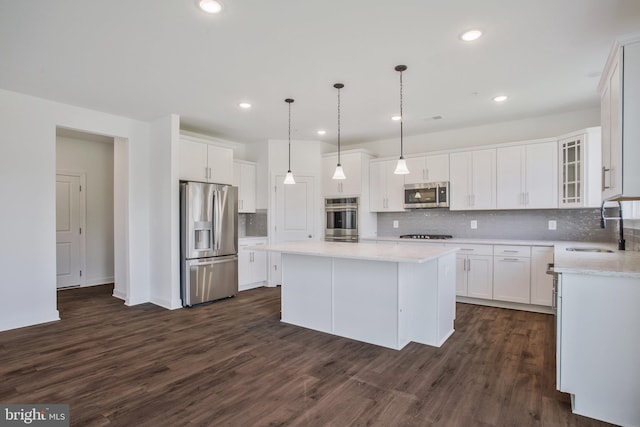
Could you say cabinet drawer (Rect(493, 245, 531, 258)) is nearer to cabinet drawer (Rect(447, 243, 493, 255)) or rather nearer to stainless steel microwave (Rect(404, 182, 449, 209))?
cabinet drawer (Rect(447, 243, 493, 255))

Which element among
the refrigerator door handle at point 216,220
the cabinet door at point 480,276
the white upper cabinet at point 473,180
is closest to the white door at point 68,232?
the refrigerator door handle at point 216,220

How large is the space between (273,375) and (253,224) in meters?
3.76

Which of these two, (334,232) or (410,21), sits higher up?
(410,21)

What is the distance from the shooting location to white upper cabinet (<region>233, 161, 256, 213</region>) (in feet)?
18.6

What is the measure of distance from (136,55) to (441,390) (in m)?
3.47

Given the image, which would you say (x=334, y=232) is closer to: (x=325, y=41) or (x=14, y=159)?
(x=325, y=41)

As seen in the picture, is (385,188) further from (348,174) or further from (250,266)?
(250,266)

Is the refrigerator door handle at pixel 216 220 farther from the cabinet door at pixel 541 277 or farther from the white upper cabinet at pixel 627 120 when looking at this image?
the white upper cabinet at pixel 627 120

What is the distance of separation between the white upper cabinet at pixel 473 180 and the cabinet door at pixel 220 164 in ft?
10.8

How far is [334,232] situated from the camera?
5.72 metres

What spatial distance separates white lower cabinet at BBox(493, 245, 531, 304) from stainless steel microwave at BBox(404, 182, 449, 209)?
1017 mm

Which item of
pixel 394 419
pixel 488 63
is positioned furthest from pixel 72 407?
pixel 488 63

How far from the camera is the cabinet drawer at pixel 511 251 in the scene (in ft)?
13.7

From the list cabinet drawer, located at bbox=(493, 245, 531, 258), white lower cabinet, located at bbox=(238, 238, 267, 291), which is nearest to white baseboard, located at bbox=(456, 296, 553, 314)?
cabinet drawer, located at bbox=(493, 245, 531, 258)
